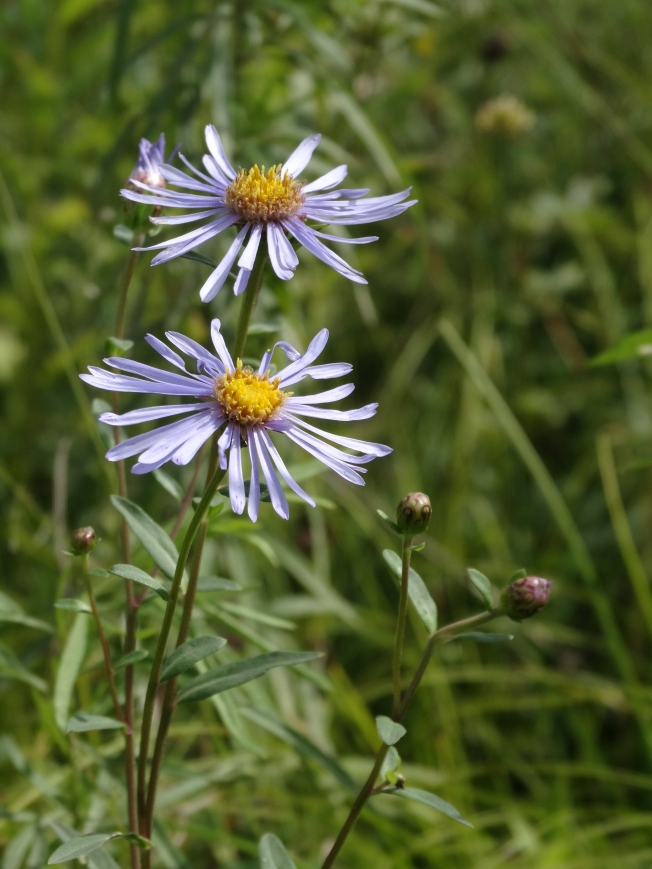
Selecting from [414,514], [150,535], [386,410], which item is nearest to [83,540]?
[150,535]

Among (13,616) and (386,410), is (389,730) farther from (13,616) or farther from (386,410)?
(386,410)

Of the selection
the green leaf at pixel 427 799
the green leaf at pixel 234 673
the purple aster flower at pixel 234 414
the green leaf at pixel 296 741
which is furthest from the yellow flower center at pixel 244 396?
the green leaf at pixel 296 741

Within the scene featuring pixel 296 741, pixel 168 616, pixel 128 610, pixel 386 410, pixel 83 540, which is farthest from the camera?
pixel 386 410

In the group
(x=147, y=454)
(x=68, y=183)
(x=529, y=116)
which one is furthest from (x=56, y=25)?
(x=147, y=454)

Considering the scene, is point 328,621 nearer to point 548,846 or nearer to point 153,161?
point 548,846

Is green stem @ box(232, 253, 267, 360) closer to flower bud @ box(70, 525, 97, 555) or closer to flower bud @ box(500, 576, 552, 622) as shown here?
flower bud @ box(70, 525, 97, 555)

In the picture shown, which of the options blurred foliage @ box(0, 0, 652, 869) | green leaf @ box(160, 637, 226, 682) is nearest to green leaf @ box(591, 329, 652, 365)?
blurred foliage @ box(0, 0, 652, 869)
